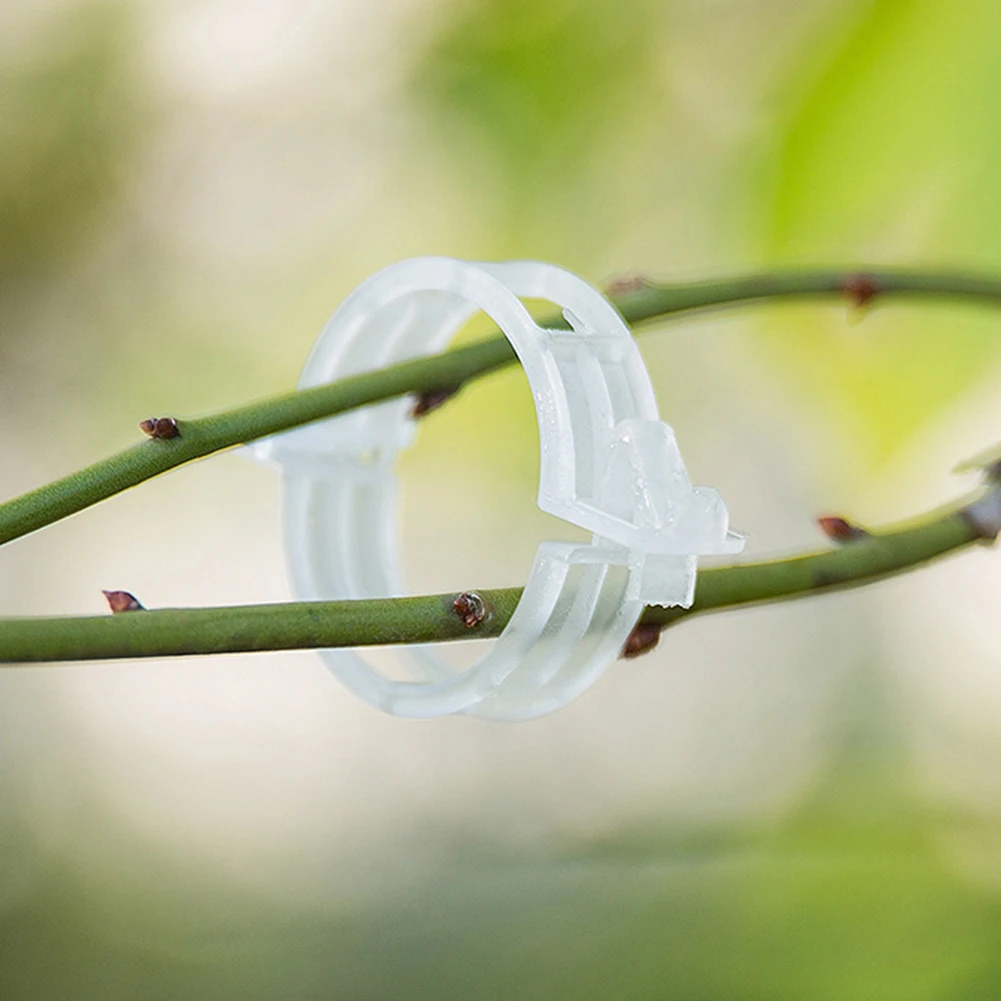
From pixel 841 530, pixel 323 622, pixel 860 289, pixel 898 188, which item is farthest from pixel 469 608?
pixel 898 188

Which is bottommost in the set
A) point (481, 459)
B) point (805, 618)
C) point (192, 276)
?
point (805, 618)

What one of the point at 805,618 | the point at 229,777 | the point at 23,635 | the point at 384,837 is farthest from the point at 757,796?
the point at 23,635

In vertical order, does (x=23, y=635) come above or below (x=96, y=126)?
below

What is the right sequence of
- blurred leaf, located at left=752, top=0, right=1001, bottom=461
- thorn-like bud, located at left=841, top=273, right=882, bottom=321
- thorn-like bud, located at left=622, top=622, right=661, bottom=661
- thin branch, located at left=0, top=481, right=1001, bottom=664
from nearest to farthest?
thin branch, located at left=0, top=481, right=1001, bottom=664 → thorn-like bud, located at left=622, top=622, right=661, bottom=661 → thorn-like bud, located at left=841, top=273, right=882, bottom=321 → blurred leaf, located at left=752, top=0, right=1001, bottom=461

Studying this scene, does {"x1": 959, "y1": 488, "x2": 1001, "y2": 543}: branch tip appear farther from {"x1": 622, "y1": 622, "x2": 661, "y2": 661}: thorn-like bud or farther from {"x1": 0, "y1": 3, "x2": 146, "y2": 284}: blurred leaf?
{"x1": 0, "y1": 3, "x2": 146, "y2": 284}: blurred leaf

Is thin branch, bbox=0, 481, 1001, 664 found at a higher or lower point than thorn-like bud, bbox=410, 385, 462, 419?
lower

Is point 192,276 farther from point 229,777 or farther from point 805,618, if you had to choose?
point 805,618

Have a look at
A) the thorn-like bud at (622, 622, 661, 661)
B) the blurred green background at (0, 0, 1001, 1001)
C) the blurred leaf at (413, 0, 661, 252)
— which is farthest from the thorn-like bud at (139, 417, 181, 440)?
the blurred leaf at (413, 0, 661, 252)
